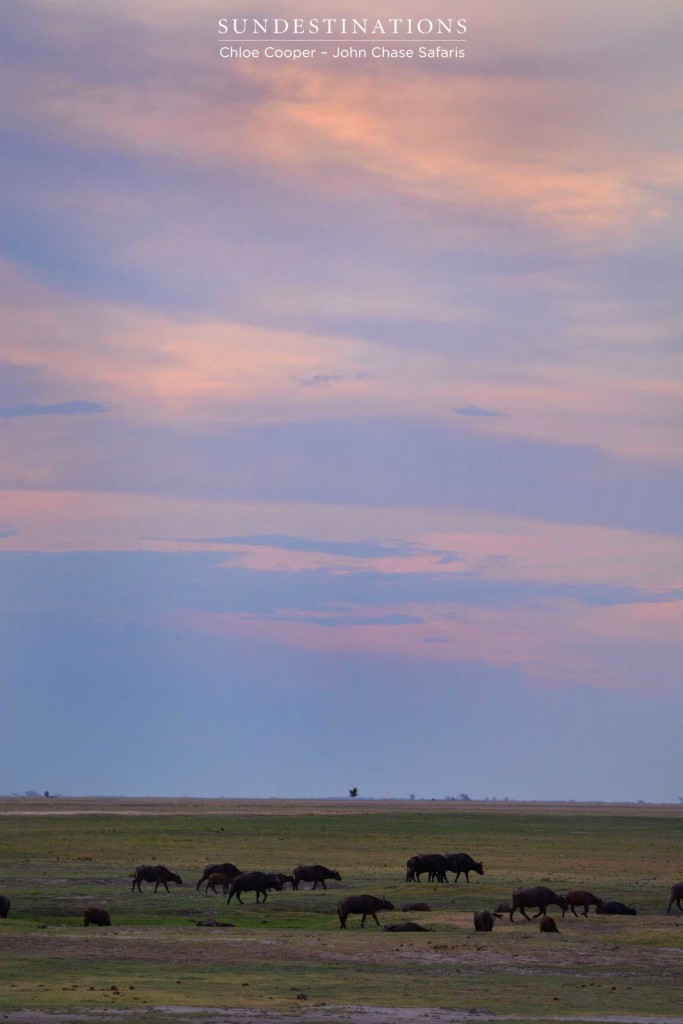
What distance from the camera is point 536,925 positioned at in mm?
35719

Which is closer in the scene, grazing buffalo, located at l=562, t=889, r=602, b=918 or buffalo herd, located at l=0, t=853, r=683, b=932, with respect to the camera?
buffalo herd, located at l=0, t=853, r=683, b=932

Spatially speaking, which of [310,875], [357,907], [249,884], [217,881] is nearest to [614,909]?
[357,907]

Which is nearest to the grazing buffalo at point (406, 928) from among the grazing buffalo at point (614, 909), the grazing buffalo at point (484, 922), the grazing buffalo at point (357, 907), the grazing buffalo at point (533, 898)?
the grazing buffalo at point (357, 907)

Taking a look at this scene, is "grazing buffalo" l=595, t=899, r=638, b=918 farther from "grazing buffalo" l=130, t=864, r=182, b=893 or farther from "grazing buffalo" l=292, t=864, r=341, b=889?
"grazing buffalo" l=130, t=864, r=182, b=893

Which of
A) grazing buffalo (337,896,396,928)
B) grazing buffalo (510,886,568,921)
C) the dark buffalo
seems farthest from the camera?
the dark buffalo

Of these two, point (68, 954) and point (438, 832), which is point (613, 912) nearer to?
point (68, 954)

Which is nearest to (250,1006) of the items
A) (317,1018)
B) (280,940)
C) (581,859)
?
(317,1018)

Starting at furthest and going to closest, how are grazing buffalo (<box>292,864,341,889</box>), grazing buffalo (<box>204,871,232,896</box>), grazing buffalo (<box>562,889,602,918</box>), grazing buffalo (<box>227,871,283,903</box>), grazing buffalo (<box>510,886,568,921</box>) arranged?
grazing buffalo (<box>292,864,341,889</box>)
grazing buffalo (<box>204,871,232,896</box>)
grazing buffalo (<box>227,871,283,903</box>)
grazing buffalo (<box>562,889,602,918</box>)
grazing buffalo (<box>510,886,568,921</box>)

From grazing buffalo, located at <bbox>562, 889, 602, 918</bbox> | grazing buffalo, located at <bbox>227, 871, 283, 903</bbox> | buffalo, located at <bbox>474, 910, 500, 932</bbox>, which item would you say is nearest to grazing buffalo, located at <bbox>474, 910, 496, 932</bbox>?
buffalo, located at <bbox>474, 910, 500, 932</bbox>

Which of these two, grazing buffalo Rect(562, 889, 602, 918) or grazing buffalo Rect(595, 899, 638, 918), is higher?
grazing buffalo Rect(562, 889, 602, 918)

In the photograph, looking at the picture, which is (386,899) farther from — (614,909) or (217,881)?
(217,881)

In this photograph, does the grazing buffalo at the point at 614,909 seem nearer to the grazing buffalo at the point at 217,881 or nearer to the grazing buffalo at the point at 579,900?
the grazing buffalo at the point at 579,900

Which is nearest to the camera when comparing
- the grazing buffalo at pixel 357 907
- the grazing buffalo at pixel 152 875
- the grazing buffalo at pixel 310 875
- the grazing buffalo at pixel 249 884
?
the grazing buffalo at pixel 357 907

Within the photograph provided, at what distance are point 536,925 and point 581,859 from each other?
30869mm
